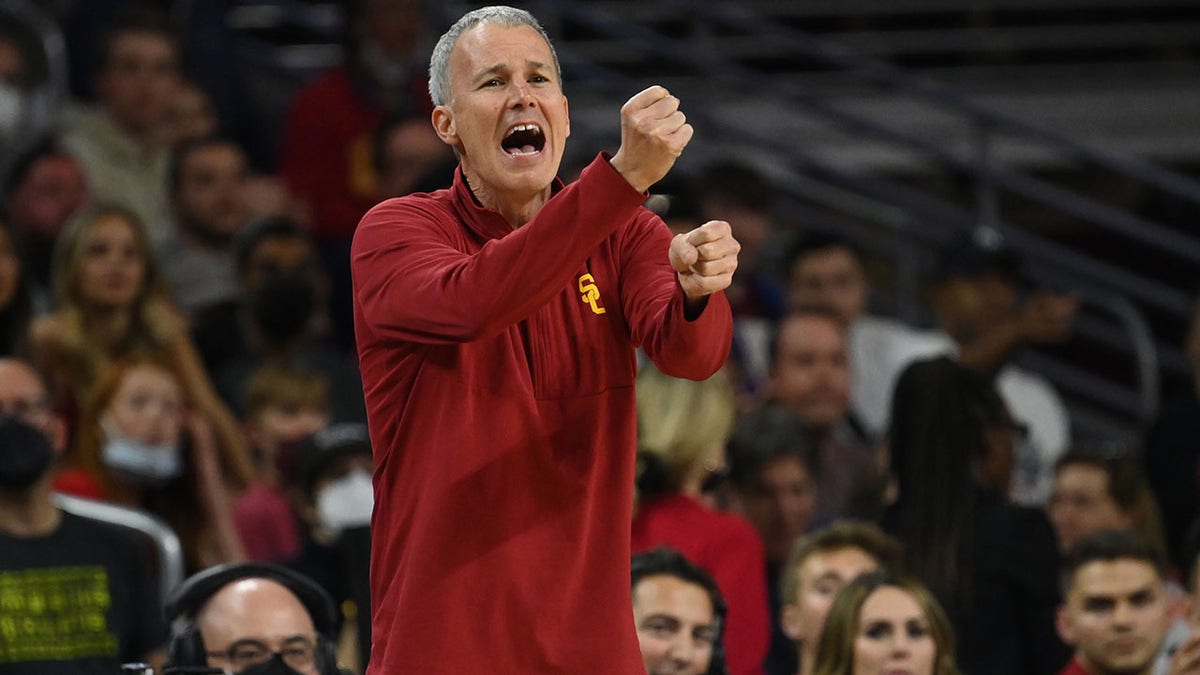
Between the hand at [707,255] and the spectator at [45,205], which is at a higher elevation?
the spectator at [45,205]

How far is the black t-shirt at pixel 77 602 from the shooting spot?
16.8ft

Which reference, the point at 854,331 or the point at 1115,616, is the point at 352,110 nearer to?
the point at 854,331

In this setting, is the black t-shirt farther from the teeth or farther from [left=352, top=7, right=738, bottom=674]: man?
the teeth

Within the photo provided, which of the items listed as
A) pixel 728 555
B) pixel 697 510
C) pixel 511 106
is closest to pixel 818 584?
pixel 728 555

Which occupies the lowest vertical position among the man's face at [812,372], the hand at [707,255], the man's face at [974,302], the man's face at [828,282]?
the hand at [707,255]

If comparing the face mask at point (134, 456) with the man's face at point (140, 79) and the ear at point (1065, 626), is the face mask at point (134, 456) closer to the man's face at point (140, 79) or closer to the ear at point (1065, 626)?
the man's face at point (140, 79)

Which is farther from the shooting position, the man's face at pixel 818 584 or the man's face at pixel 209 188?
the man's face at pixel 209 188

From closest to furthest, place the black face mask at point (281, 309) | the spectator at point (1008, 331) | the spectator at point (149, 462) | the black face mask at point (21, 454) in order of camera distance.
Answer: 1. the black face mask at point (21, 454)
2. the spectator at point (149, 462)
3. the black face mask at point (281, 309)
4. the spectator at point (1008, 331)

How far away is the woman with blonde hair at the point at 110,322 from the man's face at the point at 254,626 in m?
1.96

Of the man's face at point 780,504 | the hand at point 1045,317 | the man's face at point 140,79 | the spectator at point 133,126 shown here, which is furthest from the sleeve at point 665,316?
the man's face at point 140,79

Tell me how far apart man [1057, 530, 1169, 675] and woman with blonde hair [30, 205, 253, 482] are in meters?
2.63

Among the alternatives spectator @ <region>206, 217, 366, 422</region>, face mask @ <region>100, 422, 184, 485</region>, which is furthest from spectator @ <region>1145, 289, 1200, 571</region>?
face mask @ <region>100, 422, 184, 485</region>

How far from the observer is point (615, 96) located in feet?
31.7

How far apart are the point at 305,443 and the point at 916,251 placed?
4401mm
